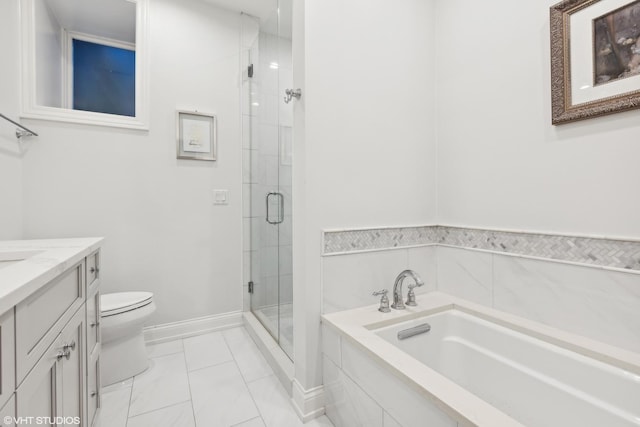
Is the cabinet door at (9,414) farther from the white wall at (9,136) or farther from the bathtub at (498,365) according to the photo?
the white wall at (9,136)

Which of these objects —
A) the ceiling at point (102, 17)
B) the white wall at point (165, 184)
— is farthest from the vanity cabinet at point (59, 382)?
the ceiling at point (102, 17)

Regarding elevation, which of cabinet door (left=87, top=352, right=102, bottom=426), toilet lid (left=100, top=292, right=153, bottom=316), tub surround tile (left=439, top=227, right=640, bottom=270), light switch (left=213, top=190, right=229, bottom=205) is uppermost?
light switch (left=213, top=190, right=229, bottom=205)

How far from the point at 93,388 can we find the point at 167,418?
0.37m

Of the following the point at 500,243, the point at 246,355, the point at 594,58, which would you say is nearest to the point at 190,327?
the point at 246,355

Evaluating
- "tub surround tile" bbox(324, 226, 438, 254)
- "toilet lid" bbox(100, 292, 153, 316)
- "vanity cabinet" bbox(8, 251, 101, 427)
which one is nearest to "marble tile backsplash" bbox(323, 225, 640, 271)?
"tub surround tile" bbox(324, 226, 438, 254)

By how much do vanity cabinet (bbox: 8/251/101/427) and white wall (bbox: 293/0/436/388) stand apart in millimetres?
876

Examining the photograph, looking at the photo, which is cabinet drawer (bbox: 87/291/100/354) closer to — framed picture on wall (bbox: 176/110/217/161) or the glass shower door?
the glass shower door

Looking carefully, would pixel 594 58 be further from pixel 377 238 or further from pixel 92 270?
pixel 92 270

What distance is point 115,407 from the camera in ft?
4.86

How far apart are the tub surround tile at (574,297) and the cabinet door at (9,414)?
1769 mm

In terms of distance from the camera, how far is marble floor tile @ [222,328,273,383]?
177cm

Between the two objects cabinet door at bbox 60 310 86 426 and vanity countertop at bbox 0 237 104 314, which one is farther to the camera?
cabinet door at bbox 60 310 86 426

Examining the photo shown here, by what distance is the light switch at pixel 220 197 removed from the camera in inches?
94.5

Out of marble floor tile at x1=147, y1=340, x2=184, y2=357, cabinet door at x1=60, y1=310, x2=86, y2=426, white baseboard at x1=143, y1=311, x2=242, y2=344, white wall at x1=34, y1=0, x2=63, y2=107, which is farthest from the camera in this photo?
white baseboard at x1=143, y1=311, x2=242, y2=344
